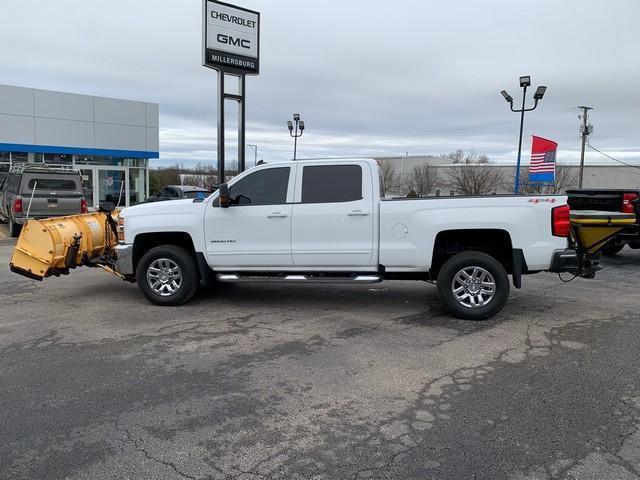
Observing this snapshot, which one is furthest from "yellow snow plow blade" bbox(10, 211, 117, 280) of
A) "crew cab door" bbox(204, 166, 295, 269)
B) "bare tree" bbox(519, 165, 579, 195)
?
"bare tree" bbox(519, 165, 579, 195)

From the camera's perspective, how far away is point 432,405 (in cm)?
418

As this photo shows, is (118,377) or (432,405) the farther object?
(118,377)

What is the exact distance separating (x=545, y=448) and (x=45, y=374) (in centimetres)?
416

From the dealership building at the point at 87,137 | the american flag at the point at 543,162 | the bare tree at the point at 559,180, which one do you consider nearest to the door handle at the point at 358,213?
the dealership building at the point at 87,137

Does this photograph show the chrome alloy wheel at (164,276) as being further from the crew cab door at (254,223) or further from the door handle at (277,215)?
the door handle at (277,215)

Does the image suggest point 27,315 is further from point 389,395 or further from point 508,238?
point 508,238

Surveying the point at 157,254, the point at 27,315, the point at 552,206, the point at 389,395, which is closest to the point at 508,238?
the point at 552,206

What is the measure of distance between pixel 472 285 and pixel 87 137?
23139 millimetres

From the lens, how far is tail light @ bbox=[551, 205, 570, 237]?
6.42 metres

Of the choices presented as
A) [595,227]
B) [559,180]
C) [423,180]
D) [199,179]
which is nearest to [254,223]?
[595,227]

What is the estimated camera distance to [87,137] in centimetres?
2517

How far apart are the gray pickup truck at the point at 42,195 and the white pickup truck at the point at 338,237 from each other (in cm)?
901

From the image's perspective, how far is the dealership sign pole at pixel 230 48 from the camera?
15516 millimetres

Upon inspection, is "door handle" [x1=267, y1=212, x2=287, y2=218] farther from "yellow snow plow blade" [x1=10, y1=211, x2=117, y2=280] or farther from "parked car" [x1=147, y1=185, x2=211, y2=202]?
"parked car" [x1=147, y1=185, x2=211, y2=202]
